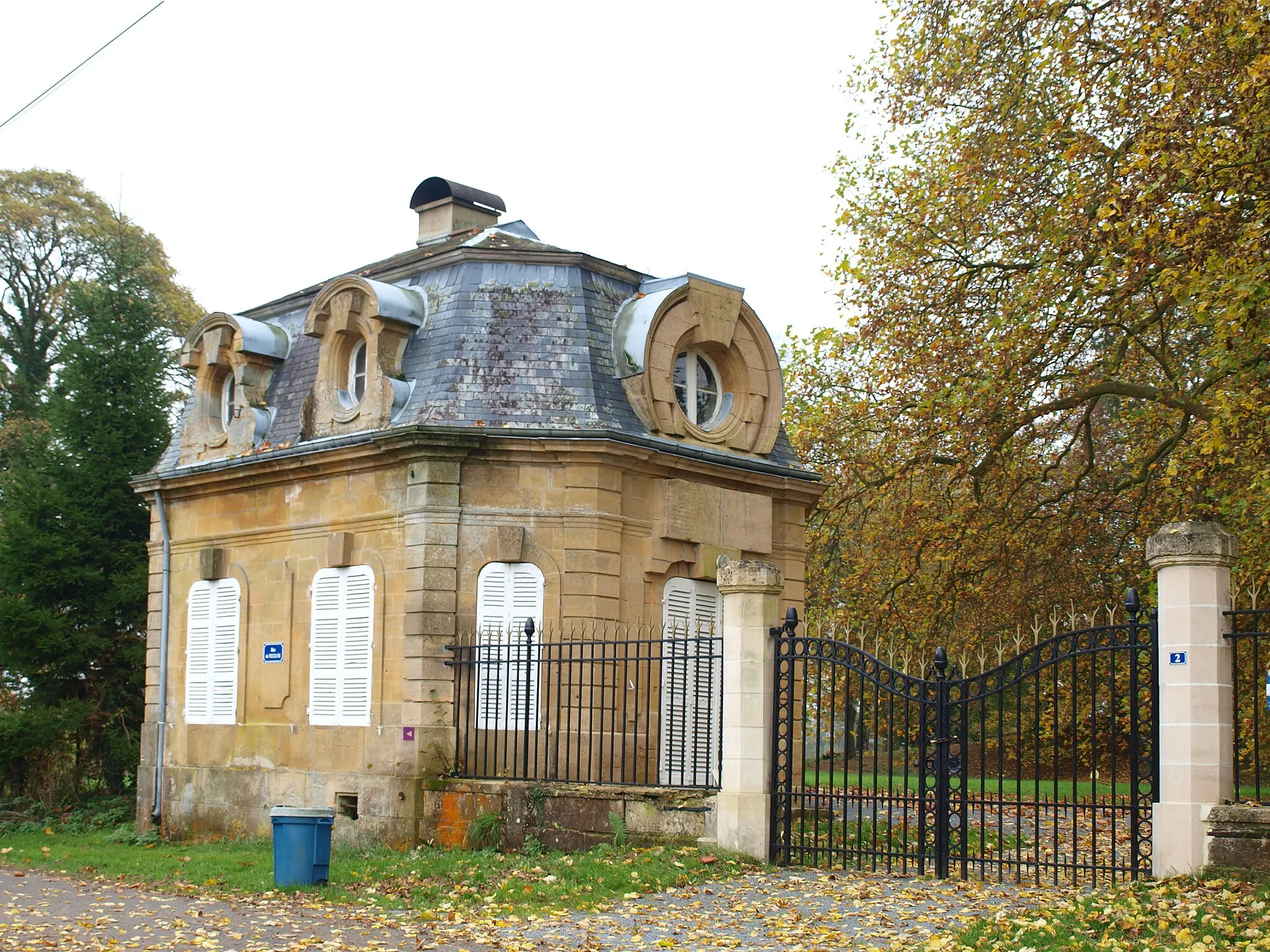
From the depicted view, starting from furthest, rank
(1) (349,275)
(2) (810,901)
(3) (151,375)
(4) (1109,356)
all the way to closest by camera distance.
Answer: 1. (3) (151,375)
2. (4) (1109,356)
3. (1) (349,275)
4. (2) (810,901)

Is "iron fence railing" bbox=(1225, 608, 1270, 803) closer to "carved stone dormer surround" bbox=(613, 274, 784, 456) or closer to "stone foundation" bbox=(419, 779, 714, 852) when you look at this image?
"stone foundation" bbox=(419, 779, 714, 852)

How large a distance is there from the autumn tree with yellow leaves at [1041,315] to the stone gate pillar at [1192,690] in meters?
4.25

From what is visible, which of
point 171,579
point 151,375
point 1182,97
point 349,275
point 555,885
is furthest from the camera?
point 151,375

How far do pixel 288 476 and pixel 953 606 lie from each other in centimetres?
988

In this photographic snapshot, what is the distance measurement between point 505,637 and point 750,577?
161 inches

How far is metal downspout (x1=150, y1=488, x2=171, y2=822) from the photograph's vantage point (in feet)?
65.2

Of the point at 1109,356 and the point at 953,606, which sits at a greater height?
the point at 1109,356

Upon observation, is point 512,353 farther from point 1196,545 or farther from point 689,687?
point 1196,545

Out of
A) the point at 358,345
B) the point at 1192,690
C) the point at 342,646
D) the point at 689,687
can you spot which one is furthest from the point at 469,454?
the point at 1192,690

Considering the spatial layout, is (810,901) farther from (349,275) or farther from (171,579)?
(171,579)

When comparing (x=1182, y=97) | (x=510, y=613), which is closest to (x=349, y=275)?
(x=510, y=613)

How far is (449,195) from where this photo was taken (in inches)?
832

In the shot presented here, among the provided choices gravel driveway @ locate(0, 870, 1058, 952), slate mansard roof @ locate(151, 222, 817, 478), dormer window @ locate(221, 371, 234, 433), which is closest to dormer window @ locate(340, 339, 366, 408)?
slate mansard roof @ locate(151, 222, 817, 478)

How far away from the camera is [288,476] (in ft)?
60.7
